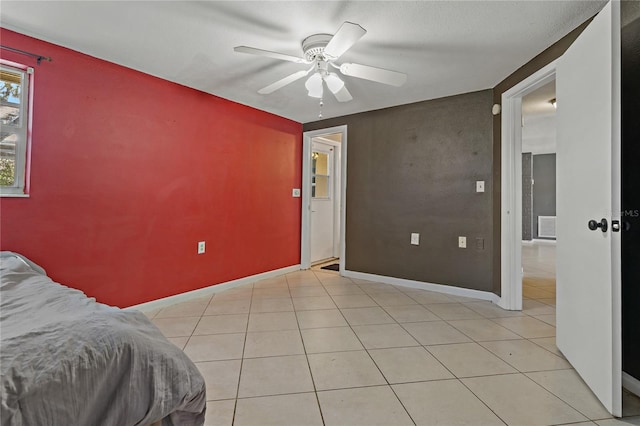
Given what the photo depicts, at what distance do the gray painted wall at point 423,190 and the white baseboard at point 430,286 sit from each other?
1.9 inches

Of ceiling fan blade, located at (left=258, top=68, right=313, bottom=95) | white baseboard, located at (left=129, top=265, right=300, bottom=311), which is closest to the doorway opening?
ceiling fan blade, located at (left=258, top=68, right=313, bottom=95)

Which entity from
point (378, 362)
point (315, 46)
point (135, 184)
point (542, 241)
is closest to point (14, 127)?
point (135, 184)

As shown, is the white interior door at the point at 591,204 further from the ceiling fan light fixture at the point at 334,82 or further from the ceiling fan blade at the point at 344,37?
the ceiling fan light fixture at the point at 334,82

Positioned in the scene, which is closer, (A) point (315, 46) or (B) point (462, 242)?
(A) point (315, 46)

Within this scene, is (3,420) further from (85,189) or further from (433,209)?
(433,209)

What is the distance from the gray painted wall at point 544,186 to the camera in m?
7.19

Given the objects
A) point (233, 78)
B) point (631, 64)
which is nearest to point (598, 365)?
point (631, 64)

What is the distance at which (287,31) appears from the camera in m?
1.96

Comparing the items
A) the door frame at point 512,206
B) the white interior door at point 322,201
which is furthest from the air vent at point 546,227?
the door frame at point 512,206

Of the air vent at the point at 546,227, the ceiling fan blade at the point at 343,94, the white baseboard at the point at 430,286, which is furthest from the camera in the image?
the air vent at the point at 546,227

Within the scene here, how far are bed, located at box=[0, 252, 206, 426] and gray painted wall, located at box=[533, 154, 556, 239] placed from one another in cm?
872

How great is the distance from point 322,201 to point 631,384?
3941 millimetres

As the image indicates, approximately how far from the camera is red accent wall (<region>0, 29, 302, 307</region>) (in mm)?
2074

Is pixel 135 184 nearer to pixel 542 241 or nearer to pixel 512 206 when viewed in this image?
pixel 512 206
